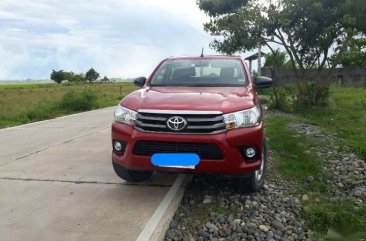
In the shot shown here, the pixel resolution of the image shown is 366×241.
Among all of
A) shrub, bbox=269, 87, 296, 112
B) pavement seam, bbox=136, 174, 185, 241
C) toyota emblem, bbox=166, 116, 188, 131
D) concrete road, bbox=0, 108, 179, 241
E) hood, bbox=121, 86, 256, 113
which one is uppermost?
hood, bbox=121, 86, 256, 113

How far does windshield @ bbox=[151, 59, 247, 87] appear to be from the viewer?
17.0 feet

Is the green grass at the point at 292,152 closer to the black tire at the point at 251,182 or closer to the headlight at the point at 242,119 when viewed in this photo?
the black tire at the point at 251,182

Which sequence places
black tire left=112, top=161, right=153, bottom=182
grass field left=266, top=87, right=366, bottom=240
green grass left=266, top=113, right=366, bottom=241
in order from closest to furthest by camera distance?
green grass left=266, top=113, right=366, bottom=241 → grass field left=266, top=87, right=366, bottom=240 → black tire left=112, top=161, right=153, bottom=182

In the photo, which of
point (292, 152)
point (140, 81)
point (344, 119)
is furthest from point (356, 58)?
point (140, 81)

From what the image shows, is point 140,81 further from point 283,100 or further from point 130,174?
point 283,100

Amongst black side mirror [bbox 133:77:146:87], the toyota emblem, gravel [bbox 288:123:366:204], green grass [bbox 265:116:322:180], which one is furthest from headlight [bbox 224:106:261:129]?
black side mirror [bbox 133:77:146:87]

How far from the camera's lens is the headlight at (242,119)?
3988 millimetres

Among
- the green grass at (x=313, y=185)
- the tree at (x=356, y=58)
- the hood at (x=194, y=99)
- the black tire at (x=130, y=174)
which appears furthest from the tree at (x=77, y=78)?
the hood at (x=194, y=99)

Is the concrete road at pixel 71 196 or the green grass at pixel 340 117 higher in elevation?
the green grass at pixel 340 117

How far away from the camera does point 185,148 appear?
3971 millimetres

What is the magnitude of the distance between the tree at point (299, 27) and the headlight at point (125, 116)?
848 cm

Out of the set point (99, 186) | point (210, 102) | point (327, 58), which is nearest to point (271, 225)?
point (210, 102)

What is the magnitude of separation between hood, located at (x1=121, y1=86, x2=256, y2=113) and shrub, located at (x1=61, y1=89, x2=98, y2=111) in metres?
12.3

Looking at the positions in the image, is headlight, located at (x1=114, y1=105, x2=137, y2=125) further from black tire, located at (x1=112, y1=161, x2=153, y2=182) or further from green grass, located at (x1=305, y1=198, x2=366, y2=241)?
green grass, located at (x1=305, y1=198, x2=366, y2=241)
